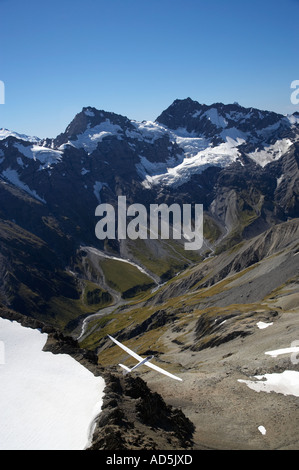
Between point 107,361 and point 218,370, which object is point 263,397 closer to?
point 218,370

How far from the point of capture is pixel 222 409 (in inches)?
1817

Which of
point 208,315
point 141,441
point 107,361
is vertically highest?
point 141,441

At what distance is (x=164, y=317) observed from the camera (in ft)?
518

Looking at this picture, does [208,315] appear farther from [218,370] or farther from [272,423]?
[272,423]

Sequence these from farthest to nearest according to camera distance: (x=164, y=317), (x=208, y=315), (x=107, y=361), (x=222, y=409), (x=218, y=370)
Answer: (x=164, y=317)
(x=107, y=361)
(x=208, y=315)
(x=218, y=370)
(x=222, y=409)

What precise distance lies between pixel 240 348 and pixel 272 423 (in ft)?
110

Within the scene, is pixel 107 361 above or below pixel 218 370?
below

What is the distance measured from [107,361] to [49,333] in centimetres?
6761

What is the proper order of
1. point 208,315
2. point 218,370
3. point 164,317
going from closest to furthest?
1. point 218,370
2. point 208,315
3. point 164,317

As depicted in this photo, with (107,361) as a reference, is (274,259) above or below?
above
